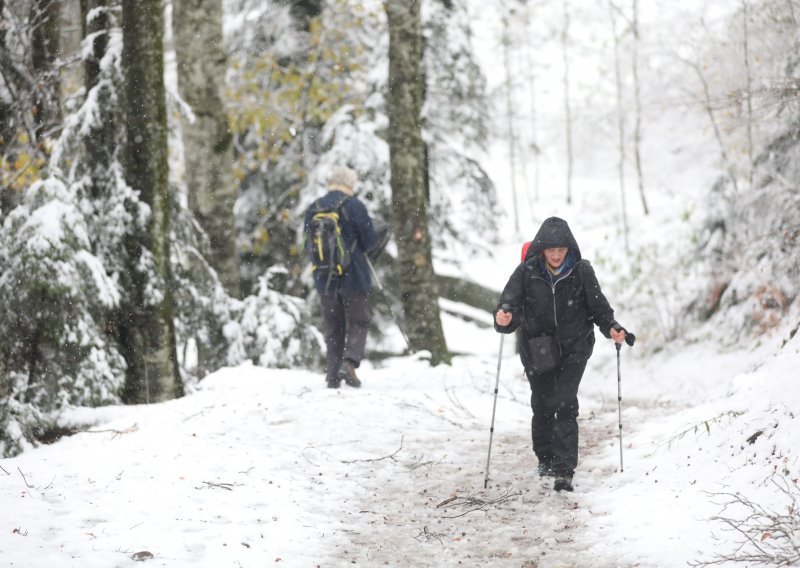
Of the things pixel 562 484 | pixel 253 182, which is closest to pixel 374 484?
pixel 562 484

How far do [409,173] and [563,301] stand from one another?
465 cm

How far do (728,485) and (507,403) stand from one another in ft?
14.3

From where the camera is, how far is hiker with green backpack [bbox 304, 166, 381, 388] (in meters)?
8.03

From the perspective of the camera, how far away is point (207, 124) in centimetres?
1028

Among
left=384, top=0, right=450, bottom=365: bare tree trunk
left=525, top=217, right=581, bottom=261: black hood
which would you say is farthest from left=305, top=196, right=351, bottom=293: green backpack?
left=525, top=217, right=581, bottom=261: black hood

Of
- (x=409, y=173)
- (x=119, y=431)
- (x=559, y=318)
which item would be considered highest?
(x=409, y=173)

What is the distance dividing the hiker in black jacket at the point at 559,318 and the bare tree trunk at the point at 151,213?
12.3ft

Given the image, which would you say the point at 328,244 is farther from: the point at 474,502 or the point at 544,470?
the point at 474,502

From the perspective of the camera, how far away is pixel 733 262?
38.4 ft

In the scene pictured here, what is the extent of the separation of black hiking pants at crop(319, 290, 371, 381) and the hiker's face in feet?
9.87

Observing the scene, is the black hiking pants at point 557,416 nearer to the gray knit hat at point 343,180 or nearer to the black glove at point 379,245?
the black glove at point 379,245

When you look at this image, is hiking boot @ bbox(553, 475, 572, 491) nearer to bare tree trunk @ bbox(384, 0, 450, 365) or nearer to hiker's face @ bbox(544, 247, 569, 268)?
hiker's face @ bbox(544, 247, 569, 268)

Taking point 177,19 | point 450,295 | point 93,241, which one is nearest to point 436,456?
point 93,241

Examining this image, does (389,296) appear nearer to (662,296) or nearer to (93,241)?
(662,296)
